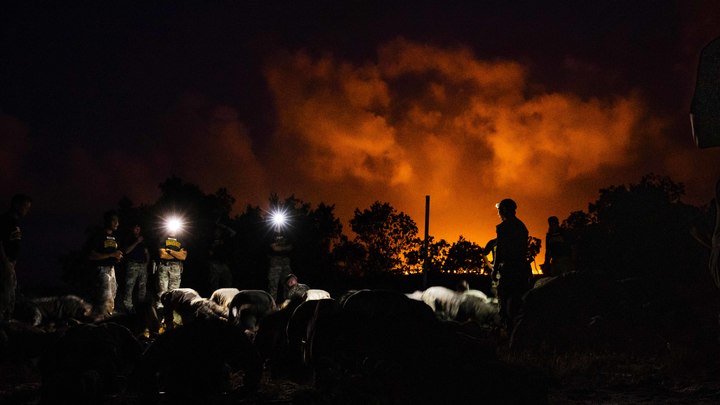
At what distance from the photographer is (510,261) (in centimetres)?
898

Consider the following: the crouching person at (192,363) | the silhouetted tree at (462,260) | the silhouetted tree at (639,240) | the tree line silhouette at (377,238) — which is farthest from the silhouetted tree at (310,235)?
the crouching person at (192,363)

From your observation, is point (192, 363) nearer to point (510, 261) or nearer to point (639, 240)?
point (510, 261)

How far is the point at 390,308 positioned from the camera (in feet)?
19.6

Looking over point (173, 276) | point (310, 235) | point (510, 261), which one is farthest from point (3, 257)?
point (310, 235)

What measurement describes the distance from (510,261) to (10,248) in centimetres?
657

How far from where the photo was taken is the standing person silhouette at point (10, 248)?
7301 millimetres

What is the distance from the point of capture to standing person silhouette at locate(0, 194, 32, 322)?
7.30 meters

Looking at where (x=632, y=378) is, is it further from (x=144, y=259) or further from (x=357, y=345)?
(x=144, y=259)

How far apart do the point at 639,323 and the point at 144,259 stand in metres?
8.82

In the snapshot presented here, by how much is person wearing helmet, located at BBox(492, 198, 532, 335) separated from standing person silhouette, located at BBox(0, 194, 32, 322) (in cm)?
631

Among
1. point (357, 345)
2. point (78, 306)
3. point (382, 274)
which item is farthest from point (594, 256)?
point (357, 345)

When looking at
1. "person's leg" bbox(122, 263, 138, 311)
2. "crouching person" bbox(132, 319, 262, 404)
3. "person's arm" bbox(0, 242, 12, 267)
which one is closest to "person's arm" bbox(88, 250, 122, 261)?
"person's leg" bbox(122, 263, 138, 311)

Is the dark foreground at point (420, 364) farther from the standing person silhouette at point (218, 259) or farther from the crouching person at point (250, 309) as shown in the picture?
the standing person silhouette at point (218, 259)

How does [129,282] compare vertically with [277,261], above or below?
below
